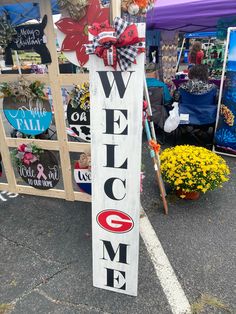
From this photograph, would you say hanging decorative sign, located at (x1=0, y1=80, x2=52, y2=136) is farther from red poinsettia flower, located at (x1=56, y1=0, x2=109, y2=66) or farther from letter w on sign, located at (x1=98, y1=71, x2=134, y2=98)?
letter w on sign, located at (x1=98, y1=71, x2=134, y2=98)

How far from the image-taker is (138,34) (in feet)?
4.66

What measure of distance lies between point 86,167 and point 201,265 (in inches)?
57.3

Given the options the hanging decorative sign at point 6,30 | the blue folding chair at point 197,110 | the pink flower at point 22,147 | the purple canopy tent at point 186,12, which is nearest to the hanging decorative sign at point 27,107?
the pink flower at point 22,147

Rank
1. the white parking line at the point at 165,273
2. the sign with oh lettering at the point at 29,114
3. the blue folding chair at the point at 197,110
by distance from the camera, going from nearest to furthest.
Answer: the white parking line at the point at 165,273 < the sign with oh lettering at the point at 29,114 < the blue folding chair at the point at 197,110

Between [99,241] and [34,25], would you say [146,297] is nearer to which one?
[99,241]

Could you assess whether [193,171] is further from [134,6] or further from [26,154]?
[26,154]

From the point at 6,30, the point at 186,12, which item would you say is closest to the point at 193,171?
the point at 6,30

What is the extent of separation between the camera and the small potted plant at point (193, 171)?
296 cm

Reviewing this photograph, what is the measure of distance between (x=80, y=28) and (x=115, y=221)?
1.66m

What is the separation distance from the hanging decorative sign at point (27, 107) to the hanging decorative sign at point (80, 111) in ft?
0.79

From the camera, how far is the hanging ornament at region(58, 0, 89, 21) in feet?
7.02

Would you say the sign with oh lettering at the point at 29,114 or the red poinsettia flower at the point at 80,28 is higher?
the red poinsettia flower at the point at 80,28

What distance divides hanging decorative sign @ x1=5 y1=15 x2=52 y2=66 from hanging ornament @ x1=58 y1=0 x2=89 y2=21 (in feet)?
0.87

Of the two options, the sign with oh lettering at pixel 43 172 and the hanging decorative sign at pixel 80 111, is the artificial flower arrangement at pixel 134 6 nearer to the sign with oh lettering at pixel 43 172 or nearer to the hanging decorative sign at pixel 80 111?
the hanging decorative sign at pixel 80 111
